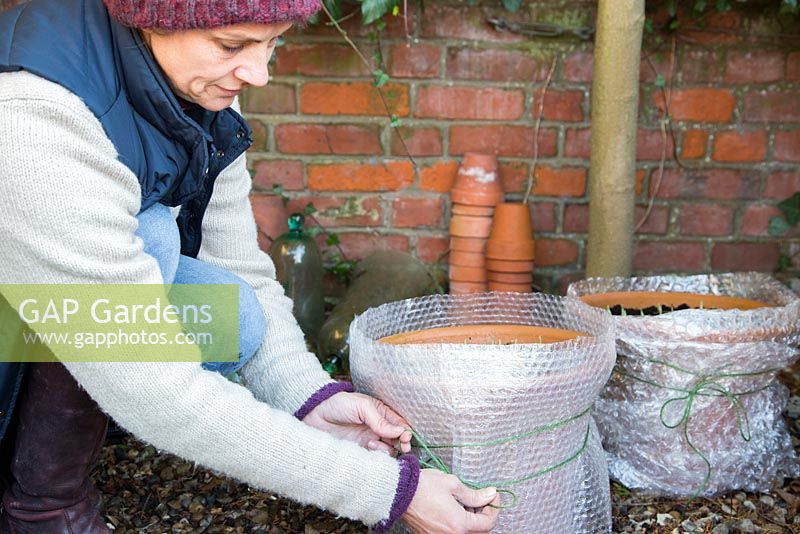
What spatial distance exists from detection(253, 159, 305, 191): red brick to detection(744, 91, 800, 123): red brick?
3.80 ft

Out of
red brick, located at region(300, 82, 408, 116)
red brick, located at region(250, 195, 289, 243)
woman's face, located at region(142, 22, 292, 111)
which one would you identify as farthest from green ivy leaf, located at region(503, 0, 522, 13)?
woman's face, located at region(142, 22, 292, 111)

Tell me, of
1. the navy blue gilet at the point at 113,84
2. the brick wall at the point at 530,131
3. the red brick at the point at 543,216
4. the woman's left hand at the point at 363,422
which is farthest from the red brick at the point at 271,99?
the woman's left hand at the point at 363,422

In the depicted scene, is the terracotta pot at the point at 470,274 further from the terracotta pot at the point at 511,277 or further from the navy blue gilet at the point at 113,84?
the navy blue gilet at the point at 113,84

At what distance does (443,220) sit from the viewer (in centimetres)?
237

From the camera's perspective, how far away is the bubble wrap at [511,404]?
125cm

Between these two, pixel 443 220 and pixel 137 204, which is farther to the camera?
pixel 443 220

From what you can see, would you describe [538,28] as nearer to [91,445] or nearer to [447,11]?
[447,11]

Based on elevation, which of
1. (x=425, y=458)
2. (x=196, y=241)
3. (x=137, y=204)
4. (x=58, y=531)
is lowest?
(x=58, y=531)

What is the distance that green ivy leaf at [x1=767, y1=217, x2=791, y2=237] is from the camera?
231cm

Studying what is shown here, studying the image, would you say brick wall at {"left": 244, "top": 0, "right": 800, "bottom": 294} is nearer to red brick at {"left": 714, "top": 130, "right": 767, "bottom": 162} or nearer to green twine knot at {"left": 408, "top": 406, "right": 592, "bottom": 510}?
red brick at {"left": 714, "top": 130, "right": 767, "bottom": 162}

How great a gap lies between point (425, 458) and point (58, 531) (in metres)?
0.56

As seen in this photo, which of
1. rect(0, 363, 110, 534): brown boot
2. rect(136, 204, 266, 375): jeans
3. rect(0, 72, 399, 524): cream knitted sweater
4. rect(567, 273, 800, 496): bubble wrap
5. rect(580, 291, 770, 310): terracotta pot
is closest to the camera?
rect(0, 72, 399, 524): cream knitted sweater

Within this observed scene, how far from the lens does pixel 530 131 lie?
2287 mm

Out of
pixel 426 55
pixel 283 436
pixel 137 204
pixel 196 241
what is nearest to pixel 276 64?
pixel 426 55
